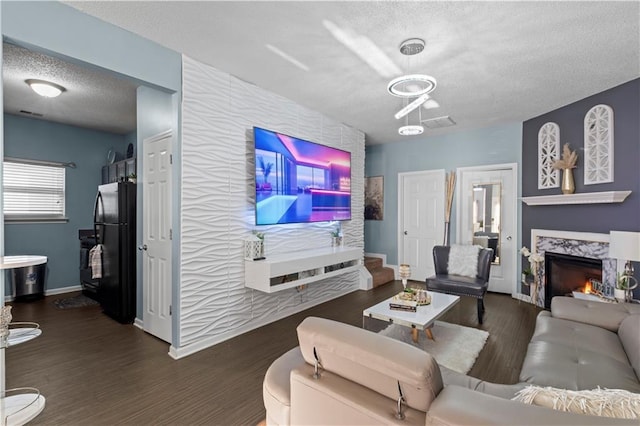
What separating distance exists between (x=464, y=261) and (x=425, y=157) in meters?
2.40

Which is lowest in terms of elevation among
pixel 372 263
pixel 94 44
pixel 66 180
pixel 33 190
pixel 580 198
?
pixel 372 263

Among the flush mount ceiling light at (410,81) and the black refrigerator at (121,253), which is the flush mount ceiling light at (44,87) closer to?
the black refrigerator at (121,253)

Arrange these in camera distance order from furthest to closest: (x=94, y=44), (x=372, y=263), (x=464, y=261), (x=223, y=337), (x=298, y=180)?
(x=372, y=263), (x=464, y=261), (x=298, y=180), (x=223, y=337), (x=94, y=44)

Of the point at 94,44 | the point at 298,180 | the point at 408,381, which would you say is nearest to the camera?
the point at 408,381

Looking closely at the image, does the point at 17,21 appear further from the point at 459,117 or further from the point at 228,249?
the point at 459,117

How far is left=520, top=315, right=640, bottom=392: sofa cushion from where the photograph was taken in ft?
5.38

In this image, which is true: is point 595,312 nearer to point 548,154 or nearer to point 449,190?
point 548,154

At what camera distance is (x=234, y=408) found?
207 cm

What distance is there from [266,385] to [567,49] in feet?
11.8

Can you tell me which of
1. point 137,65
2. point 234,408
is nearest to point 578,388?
point 234,408

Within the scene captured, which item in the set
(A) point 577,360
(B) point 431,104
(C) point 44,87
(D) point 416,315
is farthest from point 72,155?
(A) point 577,360

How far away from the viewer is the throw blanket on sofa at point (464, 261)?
4.11m

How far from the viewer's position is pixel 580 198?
369 centimetres

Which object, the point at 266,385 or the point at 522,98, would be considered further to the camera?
the point at 522,98
